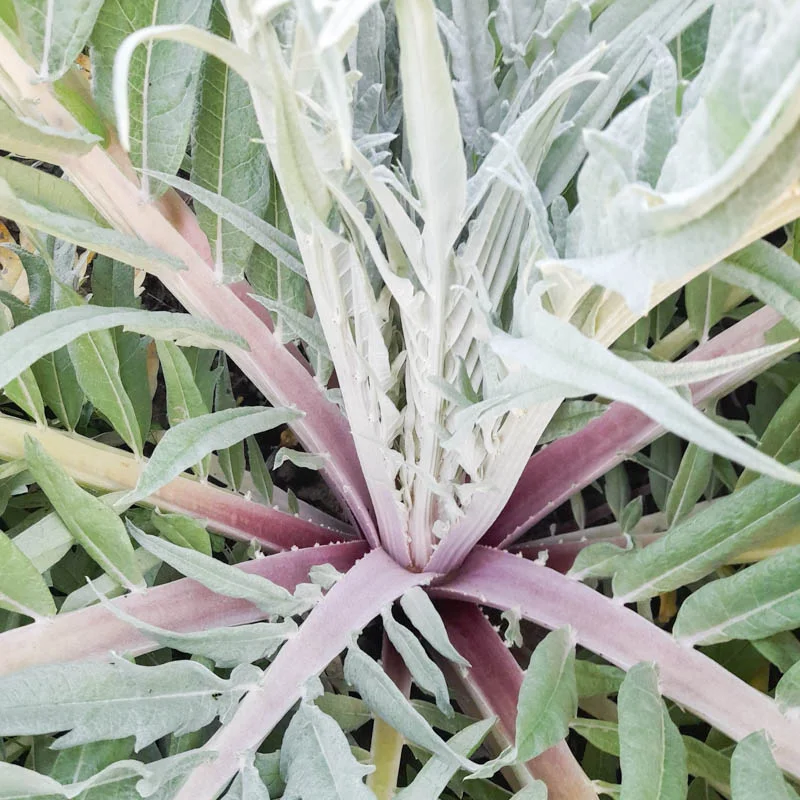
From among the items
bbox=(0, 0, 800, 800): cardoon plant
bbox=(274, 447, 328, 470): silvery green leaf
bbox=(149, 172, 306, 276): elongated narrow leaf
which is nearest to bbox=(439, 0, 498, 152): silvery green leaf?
bbox=(0, 0, 800, 800): cardoon plant

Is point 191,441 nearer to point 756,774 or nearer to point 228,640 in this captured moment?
point 228,640

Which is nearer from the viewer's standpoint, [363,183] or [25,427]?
[363,183]

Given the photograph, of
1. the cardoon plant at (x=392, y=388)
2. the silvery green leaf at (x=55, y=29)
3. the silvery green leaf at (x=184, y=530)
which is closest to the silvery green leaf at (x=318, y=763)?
the cardoon plant at (x=392, y=388)

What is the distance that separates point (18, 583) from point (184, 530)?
0.29 feet

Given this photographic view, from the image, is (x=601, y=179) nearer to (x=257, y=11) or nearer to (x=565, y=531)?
(x=257, y=11)

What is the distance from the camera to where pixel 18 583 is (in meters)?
0.39

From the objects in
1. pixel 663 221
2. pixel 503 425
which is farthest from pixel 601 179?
pixel 503 425

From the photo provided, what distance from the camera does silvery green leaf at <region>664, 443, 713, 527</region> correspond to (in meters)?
0.47

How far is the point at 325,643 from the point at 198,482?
137mm

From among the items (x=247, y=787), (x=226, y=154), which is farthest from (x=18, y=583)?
(x=226, y=154)

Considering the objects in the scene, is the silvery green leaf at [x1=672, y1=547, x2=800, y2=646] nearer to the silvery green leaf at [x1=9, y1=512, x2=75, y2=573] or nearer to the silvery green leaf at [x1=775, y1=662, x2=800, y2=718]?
the silvery green leaf at [x1=775, y1=662, x2=800, y2=718]

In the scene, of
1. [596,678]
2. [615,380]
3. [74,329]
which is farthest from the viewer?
[596,678]

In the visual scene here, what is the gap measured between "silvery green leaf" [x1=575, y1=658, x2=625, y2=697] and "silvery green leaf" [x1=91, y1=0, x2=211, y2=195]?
36cm

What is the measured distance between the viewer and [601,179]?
0.70 ft
